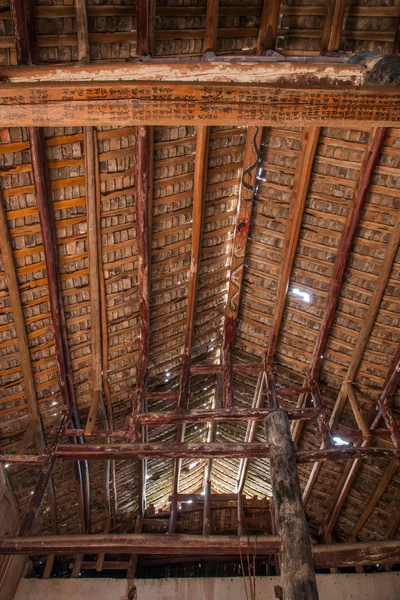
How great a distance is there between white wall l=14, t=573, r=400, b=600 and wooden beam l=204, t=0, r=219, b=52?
8.50 metres

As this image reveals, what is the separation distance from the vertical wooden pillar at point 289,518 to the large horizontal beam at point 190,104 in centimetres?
396

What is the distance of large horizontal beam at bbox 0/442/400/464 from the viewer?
21.0 feet

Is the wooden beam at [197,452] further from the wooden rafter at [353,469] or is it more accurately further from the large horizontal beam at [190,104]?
the large horizontal beam at [190,104]

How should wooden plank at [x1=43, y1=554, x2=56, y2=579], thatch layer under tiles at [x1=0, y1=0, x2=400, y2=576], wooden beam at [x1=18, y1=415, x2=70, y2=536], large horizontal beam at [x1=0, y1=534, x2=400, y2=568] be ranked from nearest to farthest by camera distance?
thatch layer under tiles at [x1=0, y1=0, x2=400, y2=576]
large horizontal beam at [x1=0, y1=534, x2=400, y2=568]
wooden beam at [x1=18, y1=415, x2=70, y2=536]
wooden plank at [x1=43, y1=554, x2=56, y2=579]

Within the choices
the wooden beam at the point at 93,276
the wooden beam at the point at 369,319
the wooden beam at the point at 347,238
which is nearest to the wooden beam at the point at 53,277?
the wooden beam at the point at 93,276

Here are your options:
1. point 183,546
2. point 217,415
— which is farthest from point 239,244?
point 183,546

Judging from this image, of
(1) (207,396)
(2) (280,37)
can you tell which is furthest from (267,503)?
(2) (280,37)

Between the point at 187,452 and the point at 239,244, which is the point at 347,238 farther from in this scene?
the point at 187,452

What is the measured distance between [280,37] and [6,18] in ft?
9.76

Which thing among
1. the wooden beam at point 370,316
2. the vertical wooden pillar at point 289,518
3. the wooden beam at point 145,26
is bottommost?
the vertical wooden pillar at point 289,518

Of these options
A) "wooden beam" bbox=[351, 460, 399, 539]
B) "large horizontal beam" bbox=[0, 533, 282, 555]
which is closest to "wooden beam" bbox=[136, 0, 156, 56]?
"large horizontal beam" bbox=[0, 533, 282, 555]

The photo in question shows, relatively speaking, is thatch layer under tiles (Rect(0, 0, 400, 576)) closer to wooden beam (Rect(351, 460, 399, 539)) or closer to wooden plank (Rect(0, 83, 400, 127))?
wooden beam (Rect(351, 460, 399, 539))

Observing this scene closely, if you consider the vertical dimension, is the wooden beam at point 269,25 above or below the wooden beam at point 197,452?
above

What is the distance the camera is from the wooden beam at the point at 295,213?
6086 mm
